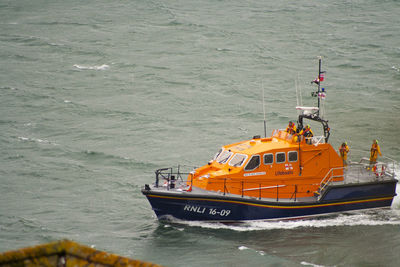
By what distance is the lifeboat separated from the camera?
1914 centimetres

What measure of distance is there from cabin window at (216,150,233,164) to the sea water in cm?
220

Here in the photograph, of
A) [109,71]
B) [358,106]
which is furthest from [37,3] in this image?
[358,106]

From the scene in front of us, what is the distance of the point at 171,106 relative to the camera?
33.9 meters

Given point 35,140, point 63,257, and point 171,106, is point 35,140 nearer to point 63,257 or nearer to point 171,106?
point 171,106

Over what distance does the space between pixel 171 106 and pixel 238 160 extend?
15096mm

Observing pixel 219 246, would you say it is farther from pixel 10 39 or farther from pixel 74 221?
pixel 10 39

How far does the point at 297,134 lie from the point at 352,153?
8.19m

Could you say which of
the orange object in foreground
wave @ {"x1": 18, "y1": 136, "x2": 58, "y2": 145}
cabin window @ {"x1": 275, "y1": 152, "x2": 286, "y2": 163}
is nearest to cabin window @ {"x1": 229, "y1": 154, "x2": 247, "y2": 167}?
cabin window @ {"x1": 275, "y1": 152, "x2": 286, "y2": 163}

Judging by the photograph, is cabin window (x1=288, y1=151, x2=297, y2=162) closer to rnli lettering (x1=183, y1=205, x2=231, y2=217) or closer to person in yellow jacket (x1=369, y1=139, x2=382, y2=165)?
rnli lettering (x1=183, y1=205, x2=231, y2=217)

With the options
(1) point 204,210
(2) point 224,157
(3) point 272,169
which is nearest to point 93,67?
(2) point 224,157

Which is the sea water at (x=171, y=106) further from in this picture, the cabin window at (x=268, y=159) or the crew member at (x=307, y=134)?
the crew member at (x=307, y=134)

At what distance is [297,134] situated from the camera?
1978cm

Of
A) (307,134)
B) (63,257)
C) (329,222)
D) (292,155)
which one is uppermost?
(63,257)

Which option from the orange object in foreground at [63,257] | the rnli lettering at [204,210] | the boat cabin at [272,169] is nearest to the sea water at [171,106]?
the rnli lettering at [204,210]
